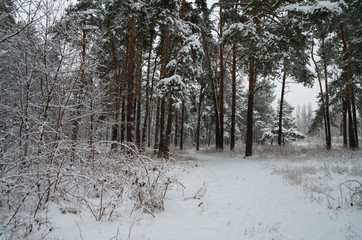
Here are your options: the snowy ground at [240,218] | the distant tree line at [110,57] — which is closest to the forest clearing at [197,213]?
the snowy ground at [240,218]

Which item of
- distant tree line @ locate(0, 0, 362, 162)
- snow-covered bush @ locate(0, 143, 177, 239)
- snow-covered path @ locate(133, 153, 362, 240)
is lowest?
snow-covered path @ locate(133, 153, 362, 240)

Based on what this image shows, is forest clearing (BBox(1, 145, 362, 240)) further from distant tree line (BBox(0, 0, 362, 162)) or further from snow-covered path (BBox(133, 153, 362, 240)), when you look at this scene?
distant tree line (BBox(0, 0, 362, 162))

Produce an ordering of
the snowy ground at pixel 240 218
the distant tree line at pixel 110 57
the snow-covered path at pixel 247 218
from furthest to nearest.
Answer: the distant tree line at pixel 110 57, the snow-covered path at pixel 247 218, the snowy ground at pixel 240 218

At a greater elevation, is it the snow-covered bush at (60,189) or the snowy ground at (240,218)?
the snow-covered bush at (60,189)

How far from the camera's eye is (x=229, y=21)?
48.1ft

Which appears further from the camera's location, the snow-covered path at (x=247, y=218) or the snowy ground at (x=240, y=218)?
the snow-covered path at (x=247, y=218)

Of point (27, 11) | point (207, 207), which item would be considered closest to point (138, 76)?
point (27, 11)

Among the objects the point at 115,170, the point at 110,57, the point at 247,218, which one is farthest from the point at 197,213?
the point at 110,57

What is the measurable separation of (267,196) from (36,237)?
4650 mm

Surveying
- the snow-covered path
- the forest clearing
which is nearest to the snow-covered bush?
the forest clearing

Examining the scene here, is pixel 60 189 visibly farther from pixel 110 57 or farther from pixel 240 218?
pixel 110 57

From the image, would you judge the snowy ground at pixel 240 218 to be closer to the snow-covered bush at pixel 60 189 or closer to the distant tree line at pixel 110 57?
the snow-covered bush at pixel 60 189

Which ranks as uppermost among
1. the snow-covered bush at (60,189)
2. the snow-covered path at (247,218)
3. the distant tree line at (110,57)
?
the distant tree line at (110,57)

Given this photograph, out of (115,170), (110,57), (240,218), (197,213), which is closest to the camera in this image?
(240,218)
